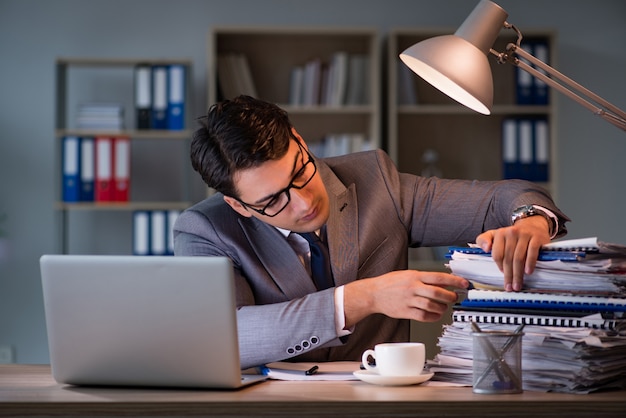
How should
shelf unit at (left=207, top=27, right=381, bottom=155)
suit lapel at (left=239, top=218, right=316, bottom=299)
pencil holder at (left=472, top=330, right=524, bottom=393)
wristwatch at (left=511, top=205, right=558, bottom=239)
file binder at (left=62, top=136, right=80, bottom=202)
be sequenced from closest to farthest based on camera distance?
pencil holder at (left=472, top=330, right=524, bottom=393)
wristwatch at (left=511, top=205, right=558, bottom=239)
suit lapel at (left=239, top=218, right=316, bottom=299)
file binder at (left=62, top=136, right=80, bottom=202)
shelf unit at (left=207, top=27, right=381, bottom=155)

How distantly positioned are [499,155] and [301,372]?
3.25 metres

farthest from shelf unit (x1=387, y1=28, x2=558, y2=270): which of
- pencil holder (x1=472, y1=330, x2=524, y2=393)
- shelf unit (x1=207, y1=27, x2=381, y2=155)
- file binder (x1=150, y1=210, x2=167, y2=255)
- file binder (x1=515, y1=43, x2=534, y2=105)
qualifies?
pencil holder (x1=472, y1=330, x2=524, y2=393)

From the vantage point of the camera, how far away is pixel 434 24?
4.59 m

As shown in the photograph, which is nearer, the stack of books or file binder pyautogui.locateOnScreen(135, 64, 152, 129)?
the stack of books

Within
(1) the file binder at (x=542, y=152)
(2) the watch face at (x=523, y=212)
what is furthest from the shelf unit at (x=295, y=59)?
(2) the watch face at (x=523, y=212)

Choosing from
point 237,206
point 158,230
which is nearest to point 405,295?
point 237,206

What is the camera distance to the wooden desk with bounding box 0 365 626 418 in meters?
1.16

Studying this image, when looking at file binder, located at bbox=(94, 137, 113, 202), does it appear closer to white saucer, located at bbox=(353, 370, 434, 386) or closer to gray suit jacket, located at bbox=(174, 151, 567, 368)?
gray suit jacket, located at bbox=(174, 151, 567, 368)

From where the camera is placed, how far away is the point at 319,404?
117 centimetres

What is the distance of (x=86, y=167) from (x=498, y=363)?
127 inches

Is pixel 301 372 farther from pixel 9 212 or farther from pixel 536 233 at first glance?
pixel 9 212

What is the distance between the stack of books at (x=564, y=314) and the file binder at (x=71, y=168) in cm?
309

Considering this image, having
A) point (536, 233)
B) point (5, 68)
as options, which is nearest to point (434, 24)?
point (5, 68)

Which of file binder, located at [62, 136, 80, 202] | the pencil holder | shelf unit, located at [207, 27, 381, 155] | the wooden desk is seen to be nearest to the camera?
the wooden desk
